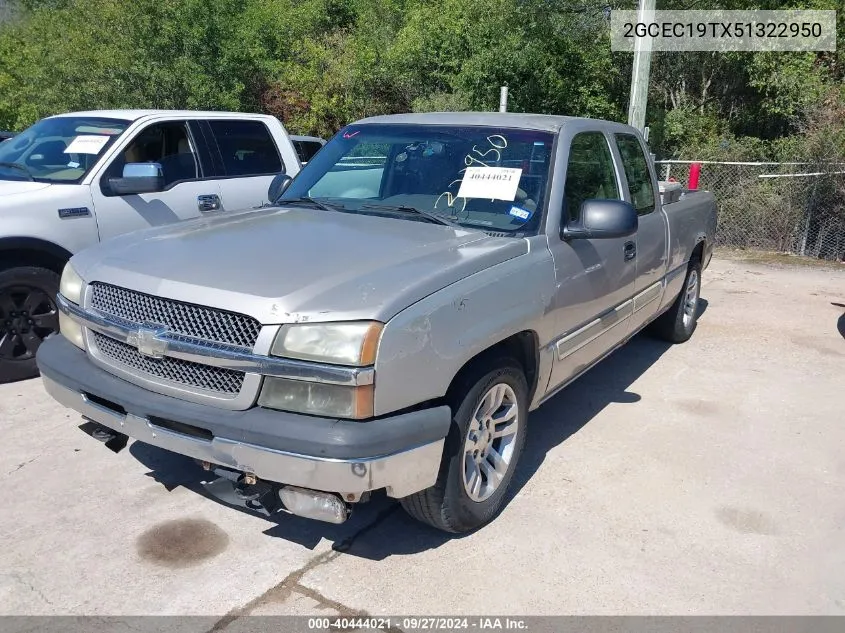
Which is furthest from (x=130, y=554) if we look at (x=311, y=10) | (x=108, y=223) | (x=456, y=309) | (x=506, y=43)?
(x=311, y=10)

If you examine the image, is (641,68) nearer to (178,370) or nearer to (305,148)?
(305,148)

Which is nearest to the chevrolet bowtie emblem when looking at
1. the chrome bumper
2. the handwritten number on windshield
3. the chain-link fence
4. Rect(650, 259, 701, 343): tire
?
the chrome bumper

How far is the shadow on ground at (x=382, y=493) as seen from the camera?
3.39m

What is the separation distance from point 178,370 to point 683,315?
16.3 feet

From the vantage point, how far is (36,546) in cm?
326

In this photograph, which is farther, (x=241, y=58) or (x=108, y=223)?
(x=241, y=58)

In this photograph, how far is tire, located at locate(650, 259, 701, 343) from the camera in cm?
647

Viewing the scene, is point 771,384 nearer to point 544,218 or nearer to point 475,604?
point 544,218

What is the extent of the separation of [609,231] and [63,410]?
361 centimetres

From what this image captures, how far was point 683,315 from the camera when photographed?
6621mm

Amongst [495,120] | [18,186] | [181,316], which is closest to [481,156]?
[495,120]

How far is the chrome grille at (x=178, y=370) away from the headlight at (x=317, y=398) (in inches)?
5.8

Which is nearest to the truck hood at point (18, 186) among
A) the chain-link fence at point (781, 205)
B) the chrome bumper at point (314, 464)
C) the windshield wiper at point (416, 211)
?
the windshield wiper at point (416, 211)

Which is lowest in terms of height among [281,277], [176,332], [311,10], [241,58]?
[176,332]
